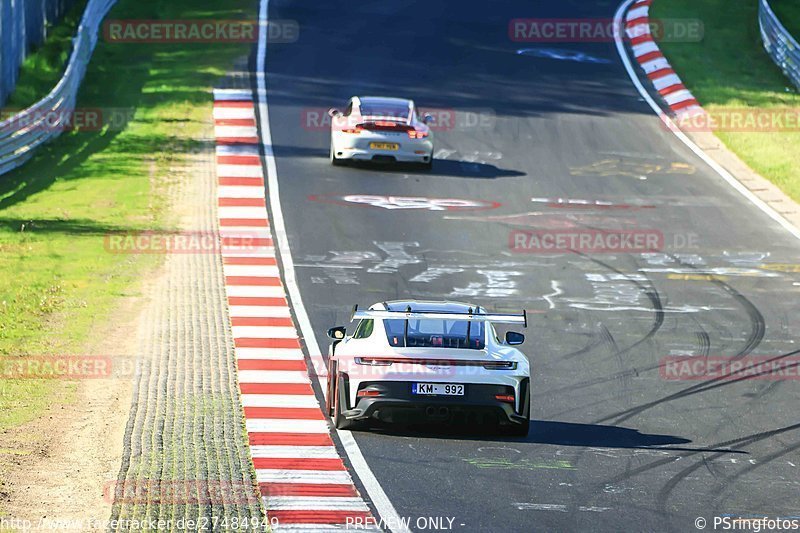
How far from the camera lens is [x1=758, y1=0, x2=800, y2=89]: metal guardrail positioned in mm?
35406

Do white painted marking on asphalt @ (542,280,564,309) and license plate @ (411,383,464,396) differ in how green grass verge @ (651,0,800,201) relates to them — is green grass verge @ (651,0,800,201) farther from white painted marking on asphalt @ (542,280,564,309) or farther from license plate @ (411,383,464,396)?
license plate @ (411,383,464,396)

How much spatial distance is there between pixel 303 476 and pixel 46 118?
61.4ft

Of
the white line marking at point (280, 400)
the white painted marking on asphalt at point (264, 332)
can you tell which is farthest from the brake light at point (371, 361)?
the white painted marking on asphalt at point (264, 332)

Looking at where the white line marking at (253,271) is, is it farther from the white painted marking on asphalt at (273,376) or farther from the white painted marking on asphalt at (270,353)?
the white painted marking on asphalt at (273,376)

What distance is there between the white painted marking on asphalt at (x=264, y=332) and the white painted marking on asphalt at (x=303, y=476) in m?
5.36

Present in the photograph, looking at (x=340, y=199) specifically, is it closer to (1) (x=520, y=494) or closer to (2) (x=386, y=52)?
(2) (x=386, y=52)

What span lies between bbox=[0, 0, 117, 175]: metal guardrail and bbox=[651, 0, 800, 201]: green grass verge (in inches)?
601

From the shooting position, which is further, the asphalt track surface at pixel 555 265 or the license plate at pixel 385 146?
the license plate at pixel 385 146

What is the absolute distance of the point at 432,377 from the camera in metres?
12.7

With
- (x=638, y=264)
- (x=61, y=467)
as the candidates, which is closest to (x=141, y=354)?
(x=61, y=467)

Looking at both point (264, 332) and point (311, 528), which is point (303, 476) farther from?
point (264, 332)

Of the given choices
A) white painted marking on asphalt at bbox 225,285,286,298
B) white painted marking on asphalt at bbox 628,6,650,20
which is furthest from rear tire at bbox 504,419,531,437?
white painted marking on asphalt at bbox 628,6,650,20

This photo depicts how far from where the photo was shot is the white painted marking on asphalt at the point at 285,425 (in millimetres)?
13477

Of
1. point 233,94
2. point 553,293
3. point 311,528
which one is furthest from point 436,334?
point 233,94
